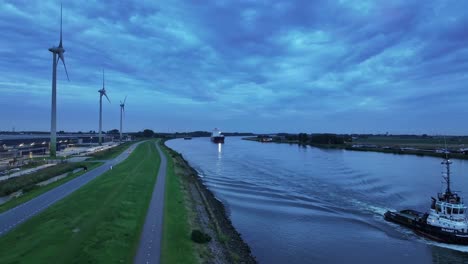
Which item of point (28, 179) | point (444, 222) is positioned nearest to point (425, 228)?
point (444, 222)

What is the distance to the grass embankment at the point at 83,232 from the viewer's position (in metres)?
17.1

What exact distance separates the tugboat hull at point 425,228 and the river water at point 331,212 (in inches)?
24.5

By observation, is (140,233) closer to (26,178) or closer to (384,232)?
(384,232)

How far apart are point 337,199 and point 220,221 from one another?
62.8 ft

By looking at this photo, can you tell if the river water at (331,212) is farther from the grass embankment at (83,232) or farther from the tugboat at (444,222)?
the grass embankment at (83,232)

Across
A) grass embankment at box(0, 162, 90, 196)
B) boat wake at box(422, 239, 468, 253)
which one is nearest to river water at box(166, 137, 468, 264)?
boat wake at box(422, 239, 468, 253)

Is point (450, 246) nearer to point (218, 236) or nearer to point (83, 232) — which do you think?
point (218, 236)

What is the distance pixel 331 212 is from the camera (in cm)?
3612

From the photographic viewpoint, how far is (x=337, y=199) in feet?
137

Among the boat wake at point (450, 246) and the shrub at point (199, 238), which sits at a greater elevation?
the shrub at point (199, 238)

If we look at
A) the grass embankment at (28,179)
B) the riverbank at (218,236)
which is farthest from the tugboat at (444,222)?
the grass embankment at (28,179)

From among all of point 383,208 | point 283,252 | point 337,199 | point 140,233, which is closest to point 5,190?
point 140,233

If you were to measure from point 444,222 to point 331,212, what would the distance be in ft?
36.6

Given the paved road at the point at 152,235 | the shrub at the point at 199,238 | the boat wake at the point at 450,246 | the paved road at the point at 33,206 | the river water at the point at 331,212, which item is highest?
the paved road at the point at 152,235
